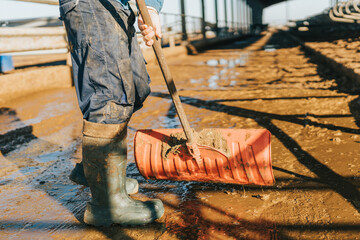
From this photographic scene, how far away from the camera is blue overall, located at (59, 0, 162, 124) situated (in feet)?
4.46

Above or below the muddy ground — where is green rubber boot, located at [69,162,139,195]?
above

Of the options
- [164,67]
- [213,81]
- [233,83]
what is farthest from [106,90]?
[213,81]

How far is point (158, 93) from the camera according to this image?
4727 mm

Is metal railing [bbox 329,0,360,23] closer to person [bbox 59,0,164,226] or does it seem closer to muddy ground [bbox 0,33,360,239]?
muddy ground [bbox 0,33,360,239]

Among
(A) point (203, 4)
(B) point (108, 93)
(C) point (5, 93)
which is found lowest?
(C) point (5, 93)

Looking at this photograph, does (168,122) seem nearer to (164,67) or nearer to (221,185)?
(221,185)

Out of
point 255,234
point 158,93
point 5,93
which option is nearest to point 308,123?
point 255,234

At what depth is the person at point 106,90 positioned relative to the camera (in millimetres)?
1366

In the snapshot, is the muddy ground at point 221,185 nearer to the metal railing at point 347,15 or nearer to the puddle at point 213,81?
the puddle at point 213,81

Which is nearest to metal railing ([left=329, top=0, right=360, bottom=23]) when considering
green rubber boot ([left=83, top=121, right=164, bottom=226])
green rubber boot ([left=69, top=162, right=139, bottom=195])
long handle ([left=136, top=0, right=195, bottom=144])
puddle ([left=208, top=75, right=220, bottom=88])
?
puddle ([left=208, top=75, right=220, bottom=88])

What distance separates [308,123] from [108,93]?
2012 millimetres

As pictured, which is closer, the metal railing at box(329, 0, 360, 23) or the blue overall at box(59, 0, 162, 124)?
the blue overall at box(59, 0, 162, 124)

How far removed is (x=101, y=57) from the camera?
1.36 m

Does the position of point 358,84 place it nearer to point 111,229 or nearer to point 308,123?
point 308,123
